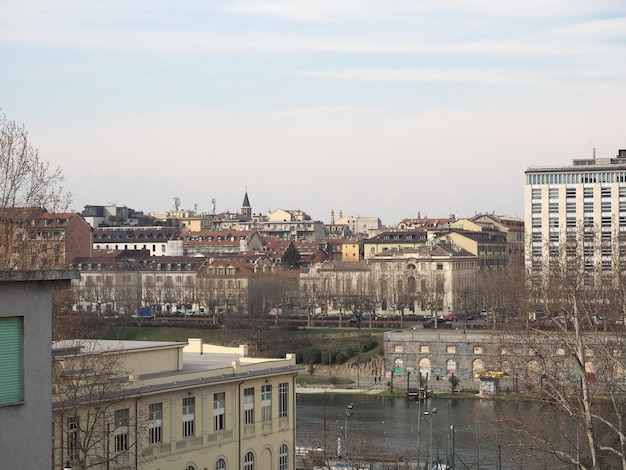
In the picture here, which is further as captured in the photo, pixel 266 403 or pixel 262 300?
pixel 262 300

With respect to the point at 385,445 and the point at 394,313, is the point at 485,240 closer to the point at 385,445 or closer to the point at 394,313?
the point at 394,313

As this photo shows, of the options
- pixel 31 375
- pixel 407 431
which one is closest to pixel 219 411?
pixel 407 431

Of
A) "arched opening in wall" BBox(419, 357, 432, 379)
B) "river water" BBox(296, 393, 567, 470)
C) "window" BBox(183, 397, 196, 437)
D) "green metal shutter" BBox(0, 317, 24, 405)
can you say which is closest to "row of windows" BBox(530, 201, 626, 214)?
"arched opening in wall" BBox(419, 357, 432, 379)

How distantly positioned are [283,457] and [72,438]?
8460mm

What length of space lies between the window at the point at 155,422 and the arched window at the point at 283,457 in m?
4.81

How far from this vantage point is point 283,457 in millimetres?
30188

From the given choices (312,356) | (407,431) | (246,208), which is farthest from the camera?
(246,208)

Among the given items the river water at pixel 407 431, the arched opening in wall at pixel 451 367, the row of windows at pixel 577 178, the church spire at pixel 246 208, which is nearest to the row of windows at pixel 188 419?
the river water at pixel 407 431

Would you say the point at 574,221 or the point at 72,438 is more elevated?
the point at 574,221

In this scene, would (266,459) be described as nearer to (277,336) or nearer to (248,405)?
(248,405)

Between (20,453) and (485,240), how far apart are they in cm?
9082

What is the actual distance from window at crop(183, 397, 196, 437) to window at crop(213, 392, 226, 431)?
75 centimetres

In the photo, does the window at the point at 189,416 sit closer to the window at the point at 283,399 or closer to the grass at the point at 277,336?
the window at the point at 283,399

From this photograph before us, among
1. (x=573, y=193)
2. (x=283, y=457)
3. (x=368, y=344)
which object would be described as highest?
(x=573, y=193)
